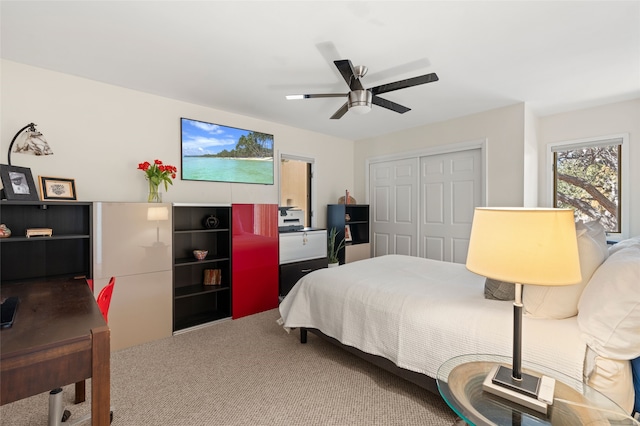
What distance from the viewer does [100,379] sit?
3.40ft

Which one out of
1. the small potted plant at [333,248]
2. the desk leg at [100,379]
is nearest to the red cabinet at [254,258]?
the small potted plant at [333,248]

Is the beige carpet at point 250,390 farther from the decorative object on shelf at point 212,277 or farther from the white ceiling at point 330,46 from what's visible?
the white ceiling at point 330,46

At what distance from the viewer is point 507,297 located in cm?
182

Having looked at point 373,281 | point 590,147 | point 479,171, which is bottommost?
point 373,281

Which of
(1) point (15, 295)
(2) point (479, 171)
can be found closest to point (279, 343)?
(1) point (15, 295)

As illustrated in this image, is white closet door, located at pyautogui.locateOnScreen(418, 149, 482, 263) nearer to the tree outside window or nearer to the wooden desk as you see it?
the tree outside window

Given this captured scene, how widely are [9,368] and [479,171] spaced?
448cm

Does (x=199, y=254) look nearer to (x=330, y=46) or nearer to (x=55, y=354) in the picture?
(x=55, y=354)

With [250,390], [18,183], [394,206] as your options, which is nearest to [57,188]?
[18,183]

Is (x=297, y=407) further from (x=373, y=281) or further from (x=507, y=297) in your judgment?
(x=507, y=297)

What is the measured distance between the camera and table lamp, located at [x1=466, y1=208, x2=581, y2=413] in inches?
39.6

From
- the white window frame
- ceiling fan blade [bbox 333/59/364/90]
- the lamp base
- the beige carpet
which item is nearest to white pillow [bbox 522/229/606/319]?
the lamp base

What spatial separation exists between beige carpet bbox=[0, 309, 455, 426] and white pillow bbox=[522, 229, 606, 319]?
33.2 inches

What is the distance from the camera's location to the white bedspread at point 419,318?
4.72ft
